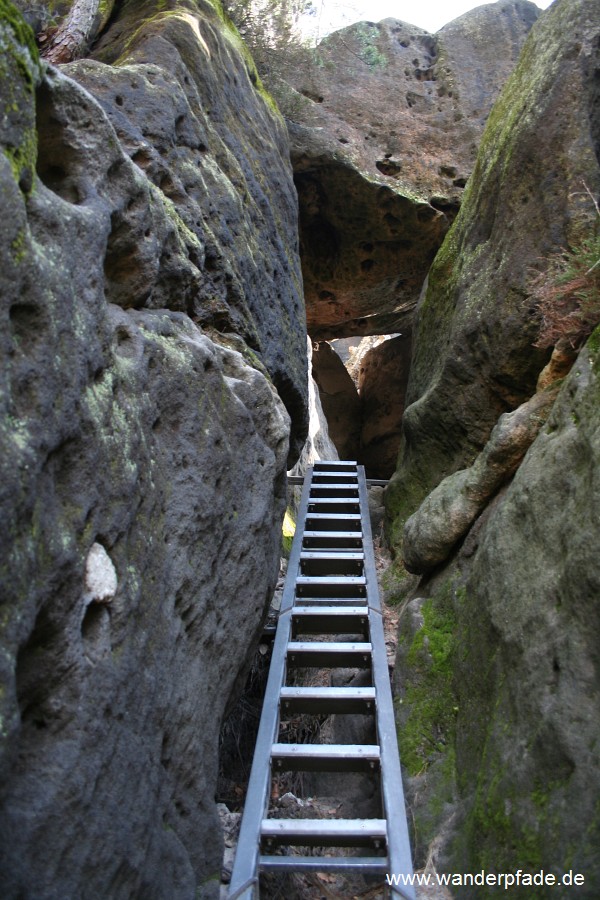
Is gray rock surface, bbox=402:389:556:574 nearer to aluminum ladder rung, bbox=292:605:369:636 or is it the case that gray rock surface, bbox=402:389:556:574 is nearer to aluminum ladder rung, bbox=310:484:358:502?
Result: aluminum ladder rung, bbox=292:605:369:636

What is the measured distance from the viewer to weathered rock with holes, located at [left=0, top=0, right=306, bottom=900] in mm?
2117

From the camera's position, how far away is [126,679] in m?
2.65

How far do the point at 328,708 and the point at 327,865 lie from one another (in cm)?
124

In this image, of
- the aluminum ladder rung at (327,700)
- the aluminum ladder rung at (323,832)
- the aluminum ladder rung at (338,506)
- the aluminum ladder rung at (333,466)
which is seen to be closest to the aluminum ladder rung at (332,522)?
the aluminum ladder rung at (338,506)

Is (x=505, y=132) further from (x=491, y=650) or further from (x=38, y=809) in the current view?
(x=38, y=809)

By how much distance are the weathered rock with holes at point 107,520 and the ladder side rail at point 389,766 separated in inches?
35.3

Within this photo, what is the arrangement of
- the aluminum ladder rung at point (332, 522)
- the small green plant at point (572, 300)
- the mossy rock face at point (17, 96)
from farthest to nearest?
the aluminum ladder rung at point (332, 522) < the small green plant at point (572, 300) < the mossy rock face at point (17, 96)

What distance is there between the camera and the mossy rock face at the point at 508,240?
600 cm

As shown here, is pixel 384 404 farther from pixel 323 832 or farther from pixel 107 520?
pixel 107 520

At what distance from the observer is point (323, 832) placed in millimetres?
3350

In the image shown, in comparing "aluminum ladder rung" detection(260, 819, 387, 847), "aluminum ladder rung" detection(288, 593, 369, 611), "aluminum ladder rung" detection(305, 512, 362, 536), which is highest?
"aluminum ladder rung" detection(305, 512, 362, 536)

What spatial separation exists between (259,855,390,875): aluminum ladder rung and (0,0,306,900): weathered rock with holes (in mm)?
317

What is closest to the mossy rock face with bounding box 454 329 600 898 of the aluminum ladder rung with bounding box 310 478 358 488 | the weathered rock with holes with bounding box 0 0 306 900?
the weathered rock with holes with bounding box 0 0 306 900

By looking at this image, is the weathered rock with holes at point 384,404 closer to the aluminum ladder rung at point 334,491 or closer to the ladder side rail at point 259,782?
the aluminum ladder rung at point 334,491
